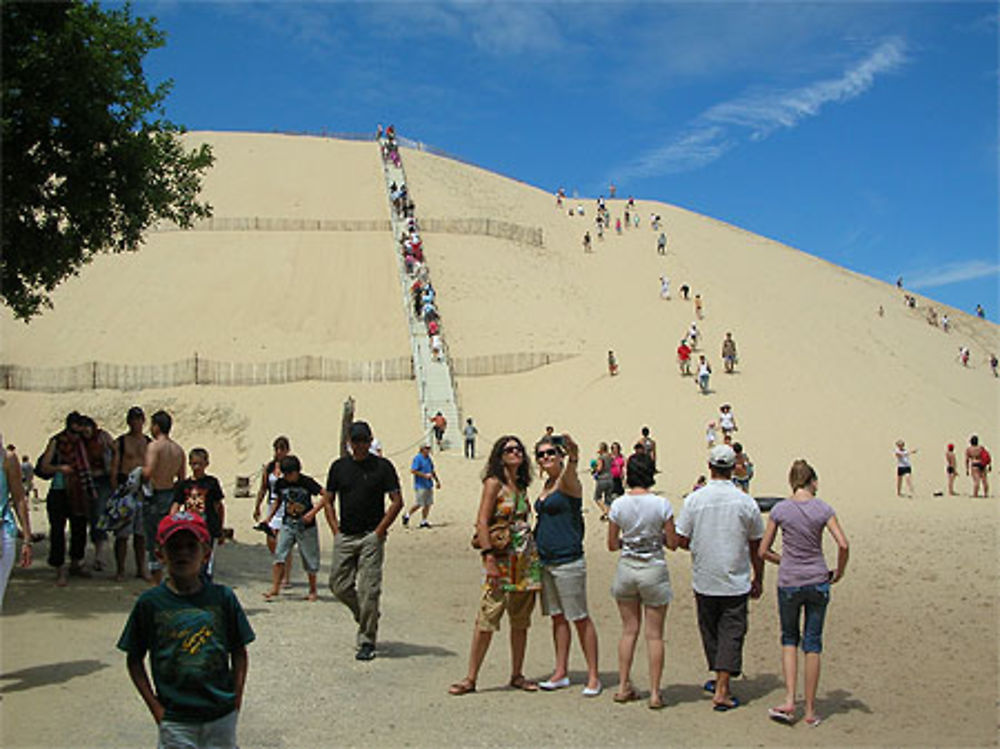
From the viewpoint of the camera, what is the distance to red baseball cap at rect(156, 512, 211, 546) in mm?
3949

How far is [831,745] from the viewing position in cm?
604

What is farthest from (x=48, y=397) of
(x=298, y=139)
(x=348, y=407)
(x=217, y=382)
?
(x=298, y=139)

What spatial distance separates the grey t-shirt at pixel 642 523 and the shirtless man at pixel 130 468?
18.9 ft

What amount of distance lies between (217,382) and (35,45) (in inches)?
843

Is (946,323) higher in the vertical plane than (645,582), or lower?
higher

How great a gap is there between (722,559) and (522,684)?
1822 millimetres

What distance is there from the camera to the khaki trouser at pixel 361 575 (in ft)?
24.8

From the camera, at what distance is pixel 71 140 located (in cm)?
1064

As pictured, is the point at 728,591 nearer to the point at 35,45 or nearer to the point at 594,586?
the point at 594,586

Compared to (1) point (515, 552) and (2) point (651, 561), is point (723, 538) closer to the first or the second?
(2) point (651, 561)

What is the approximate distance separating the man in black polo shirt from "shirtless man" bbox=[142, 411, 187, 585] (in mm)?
2247

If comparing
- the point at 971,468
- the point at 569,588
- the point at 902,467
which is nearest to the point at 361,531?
the point at 569,588

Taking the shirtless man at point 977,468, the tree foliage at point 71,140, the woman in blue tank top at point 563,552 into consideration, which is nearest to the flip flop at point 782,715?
the woman in blue tank top at point 563,552

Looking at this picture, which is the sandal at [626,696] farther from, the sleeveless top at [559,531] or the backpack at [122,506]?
the backpack at [122,506]
